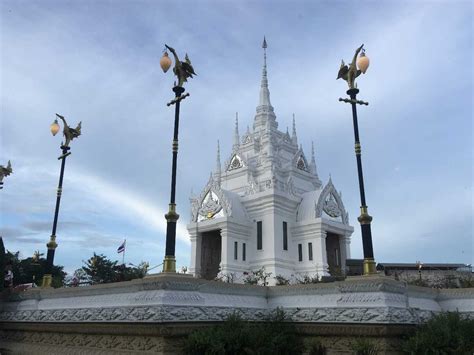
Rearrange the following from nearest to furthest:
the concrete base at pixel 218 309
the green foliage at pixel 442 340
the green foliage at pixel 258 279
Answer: the green foliage at pixel 442 340 → the concrete base at pixel 218 309 → the green foliage at pixel 258 279

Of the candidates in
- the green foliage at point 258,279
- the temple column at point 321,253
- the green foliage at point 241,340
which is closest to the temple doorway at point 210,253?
the green foliage at point 258,279

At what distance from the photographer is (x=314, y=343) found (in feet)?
35.1

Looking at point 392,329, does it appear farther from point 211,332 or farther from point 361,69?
point 361,69

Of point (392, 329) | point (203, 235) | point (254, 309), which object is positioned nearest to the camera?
point (392, 329)

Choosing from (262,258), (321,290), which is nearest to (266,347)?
(321,290)

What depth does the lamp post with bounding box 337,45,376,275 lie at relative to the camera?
1073cm

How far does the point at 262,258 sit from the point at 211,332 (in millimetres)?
22620

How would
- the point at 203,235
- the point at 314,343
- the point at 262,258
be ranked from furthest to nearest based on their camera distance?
1. the point at 203,235
2. the point at 262,258
3. the point at 314,343

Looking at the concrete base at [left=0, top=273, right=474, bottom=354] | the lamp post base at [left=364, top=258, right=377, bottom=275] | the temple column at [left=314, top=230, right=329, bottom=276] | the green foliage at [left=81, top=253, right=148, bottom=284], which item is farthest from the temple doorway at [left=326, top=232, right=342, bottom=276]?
the lamp post base at [left=364, top=258, right=377, bottom=275]

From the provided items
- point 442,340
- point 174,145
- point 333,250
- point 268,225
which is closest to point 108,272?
point 268,225

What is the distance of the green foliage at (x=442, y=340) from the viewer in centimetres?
921

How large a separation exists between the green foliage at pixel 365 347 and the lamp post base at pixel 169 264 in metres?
4.48

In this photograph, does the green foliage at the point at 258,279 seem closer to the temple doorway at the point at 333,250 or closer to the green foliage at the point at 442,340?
the temple doorway at the point at 333,250

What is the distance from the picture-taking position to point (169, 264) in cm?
1073
